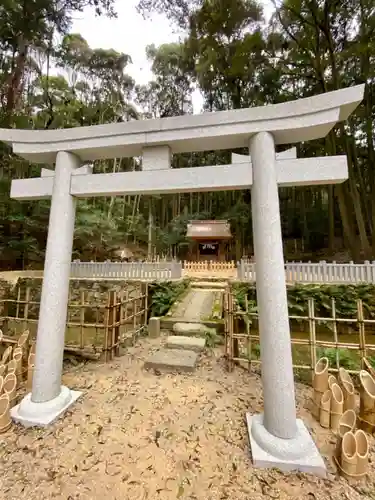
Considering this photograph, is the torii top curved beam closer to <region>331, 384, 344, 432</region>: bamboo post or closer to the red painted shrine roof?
<region>331, 384, 344, 432</region>: bamboo post

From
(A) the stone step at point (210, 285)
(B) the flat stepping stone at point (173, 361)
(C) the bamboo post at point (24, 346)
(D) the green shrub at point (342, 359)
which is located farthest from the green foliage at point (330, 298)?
(C) the bamboo post at point (24, 346)

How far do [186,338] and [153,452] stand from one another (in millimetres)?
2718

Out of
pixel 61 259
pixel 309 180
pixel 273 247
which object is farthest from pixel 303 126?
pixel 61 259

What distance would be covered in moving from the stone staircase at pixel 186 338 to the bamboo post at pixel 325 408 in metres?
1.78

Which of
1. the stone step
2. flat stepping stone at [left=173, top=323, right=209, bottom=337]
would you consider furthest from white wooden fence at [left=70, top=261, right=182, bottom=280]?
flat stepping stone at [left=173, top=323, right=209, bottom=337]

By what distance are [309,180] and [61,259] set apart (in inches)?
106

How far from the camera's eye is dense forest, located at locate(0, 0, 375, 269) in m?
9.10

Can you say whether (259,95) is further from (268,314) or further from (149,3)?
(268,314)

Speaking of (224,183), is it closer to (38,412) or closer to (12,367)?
(38,412)

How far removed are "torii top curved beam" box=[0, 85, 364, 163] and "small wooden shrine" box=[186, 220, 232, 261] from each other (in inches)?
517

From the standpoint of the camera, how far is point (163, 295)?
7605 mm

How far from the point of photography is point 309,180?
2.31 metres

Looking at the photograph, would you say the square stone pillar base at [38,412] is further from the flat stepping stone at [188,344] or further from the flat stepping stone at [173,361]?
the flat stepping stone at [188,344]

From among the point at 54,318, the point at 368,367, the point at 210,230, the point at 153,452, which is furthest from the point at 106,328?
the point at 210,230
